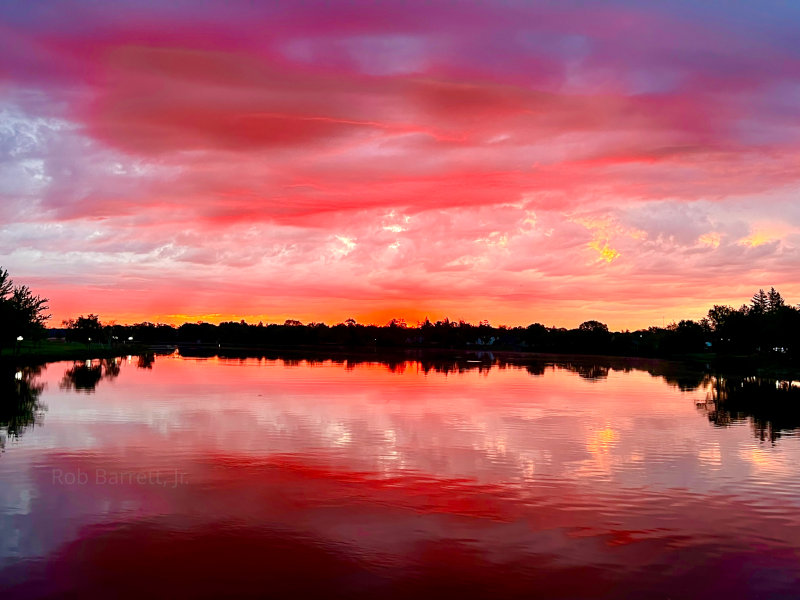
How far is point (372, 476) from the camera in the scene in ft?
79.7

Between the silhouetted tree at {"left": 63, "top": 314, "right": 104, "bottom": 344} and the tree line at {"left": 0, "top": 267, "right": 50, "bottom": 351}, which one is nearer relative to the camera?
the tree line at {"left": 0, "top": 267, "right": 50, "bottom": 351}

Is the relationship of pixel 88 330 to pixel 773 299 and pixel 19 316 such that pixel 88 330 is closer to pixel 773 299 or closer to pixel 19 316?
pixel 19 316

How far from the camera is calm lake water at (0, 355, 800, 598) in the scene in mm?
14852

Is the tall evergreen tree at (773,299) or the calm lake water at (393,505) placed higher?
the tall evergreen tree at (773,299)

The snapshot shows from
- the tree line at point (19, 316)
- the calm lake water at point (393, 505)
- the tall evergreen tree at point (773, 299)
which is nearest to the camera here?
the calm lake water at point (393, 505)

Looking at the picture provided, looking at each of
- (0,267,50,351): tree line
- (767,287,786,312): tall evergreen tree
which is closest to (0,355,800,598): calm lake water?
(0,267,50,351): tree line

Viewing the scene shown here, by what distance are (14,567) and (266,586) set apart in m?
5.55

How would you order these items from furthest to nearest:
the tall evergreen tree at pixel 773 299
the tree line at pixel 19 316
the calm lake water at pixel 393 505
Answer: the tall evergreen tree at pixel 773 299 < the tree line at pixel 19 316 < the calm lake water at pixel 393 505

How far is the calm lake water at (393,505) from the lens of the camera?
14.9 meters

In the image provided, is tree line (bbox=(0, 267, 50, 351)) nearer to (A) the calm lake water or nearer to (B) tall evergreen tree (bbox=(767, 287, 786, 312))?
(A) the calm lake water

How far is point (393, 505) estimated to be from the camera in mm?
20328

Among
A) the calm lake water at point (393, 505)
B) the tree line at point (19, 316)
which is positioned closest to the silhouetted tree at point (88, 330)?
the tree line at point (19, 316)

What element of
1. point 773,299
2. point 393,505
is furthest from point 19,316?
point 773,299

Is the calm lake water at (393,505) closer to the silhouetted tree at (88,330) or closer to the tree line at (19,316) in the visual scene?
the tree line at (19,316)
